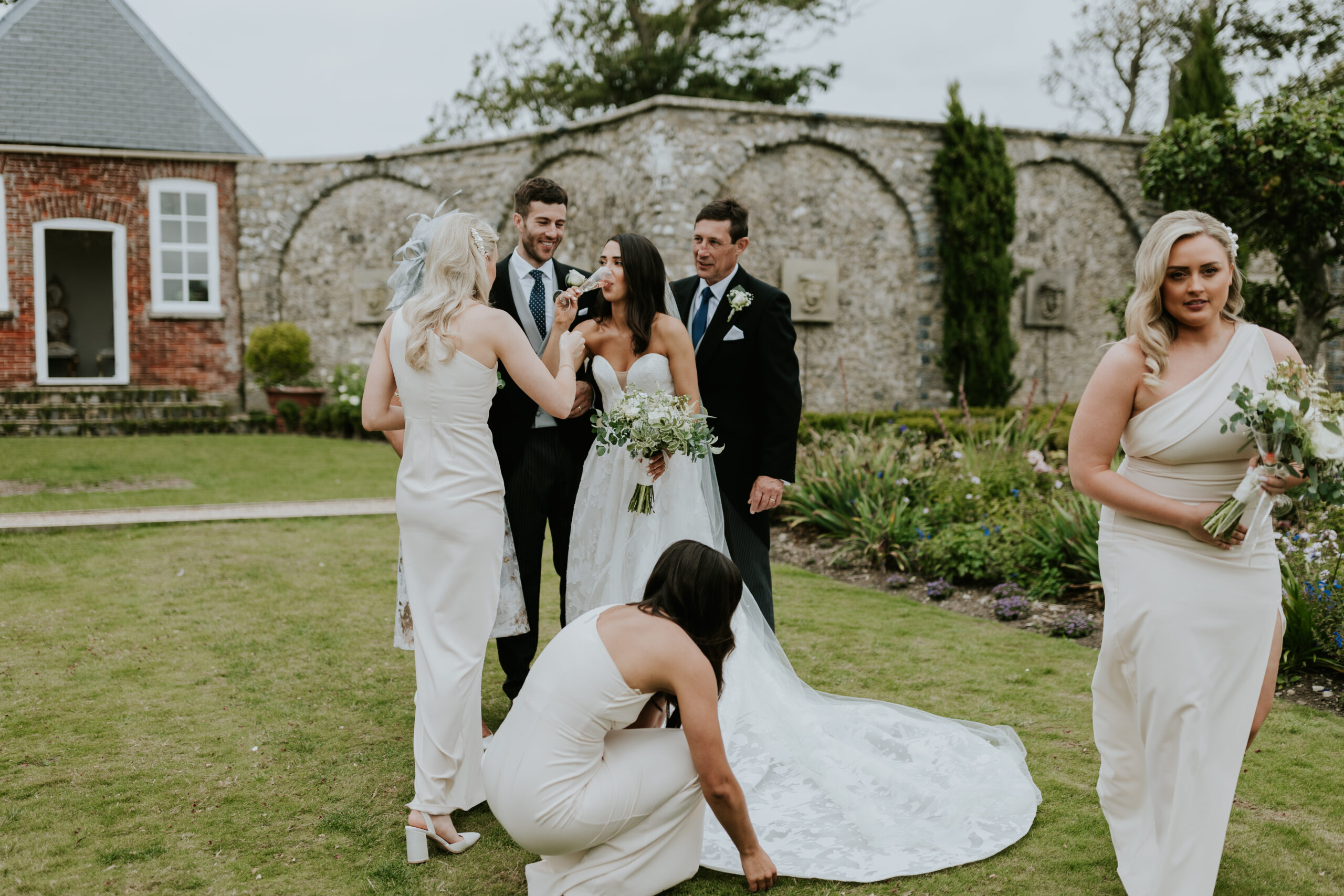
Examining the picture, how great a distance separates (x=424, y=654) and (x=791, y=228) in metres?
11.7

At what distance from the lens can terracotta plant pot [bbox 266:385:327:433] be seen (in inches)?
653

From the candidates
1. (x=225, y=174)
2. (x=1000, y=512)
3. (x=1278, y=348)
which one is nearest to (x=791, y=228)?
(x=1000, y=512)

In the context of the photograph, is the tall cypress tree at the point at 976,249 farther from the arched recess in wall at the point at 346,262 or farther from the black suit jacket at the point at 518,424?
the black suit jacket at the point at 518,424

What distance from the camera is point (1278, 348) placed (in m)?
2.78

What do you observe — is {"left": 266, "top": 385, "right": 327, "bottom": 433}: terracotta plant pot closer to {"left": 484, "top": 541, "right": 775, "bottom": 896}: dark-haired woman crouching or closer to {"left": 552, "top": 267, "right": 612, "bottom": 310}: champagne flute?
{"left": 552, "top": 267, "right": 612, "bottom": 310}: champagne flute

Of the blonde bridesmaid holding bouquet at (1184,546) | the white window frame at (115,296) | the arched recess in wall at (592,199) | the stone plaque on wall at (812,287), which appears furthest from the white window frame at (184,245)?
the blonde bridesmaid holding bouquet at (1184,546)

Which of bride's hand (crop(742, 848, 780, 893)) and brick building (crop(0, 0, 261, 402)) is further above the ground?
brick building (crop(0, 0, 261, 402))

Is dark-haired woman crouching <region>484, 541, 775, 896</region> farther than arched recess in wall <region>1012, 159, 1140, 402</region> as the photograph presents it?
No

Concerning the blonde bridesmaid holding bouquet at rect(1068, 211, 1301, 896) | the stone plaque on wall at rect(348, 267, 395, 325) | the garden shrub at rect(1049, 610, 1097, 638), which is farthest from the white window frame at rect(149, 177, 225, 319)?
the blonde bridesmaid holding bouquet at rect(1068, 211, 1301, 896)

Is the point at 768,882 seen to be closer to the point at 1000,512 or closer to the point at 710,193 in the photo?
the point at 1000,512

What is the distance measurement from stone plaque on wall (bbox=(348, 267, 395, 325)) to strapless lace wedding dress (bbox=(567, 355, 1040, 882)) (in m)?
14.0

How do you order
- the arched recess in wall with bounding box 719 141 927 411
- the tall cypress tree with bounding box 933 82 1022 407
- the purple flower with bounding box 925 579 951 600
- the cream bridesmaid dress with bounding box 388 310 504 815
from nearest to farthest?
the cream bridesmaid dress with bounding box 388 310 504 815 < the purple flower with bounding box 925 579 951 600 < the arched recess in wall with bounding box 719 141 927 411 < the tall cypress tree with bounding box 933 82 1022 407

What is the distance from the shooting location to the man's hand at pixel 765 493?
4.11 meters

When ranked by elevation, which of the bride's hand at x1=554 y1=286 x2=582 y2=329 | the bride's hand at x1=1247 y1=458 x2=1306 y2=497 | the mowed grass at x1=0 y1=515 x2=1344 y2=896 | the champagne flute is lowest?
the mowed grass at x1=0 y1=515 x2=1344 y2=896
